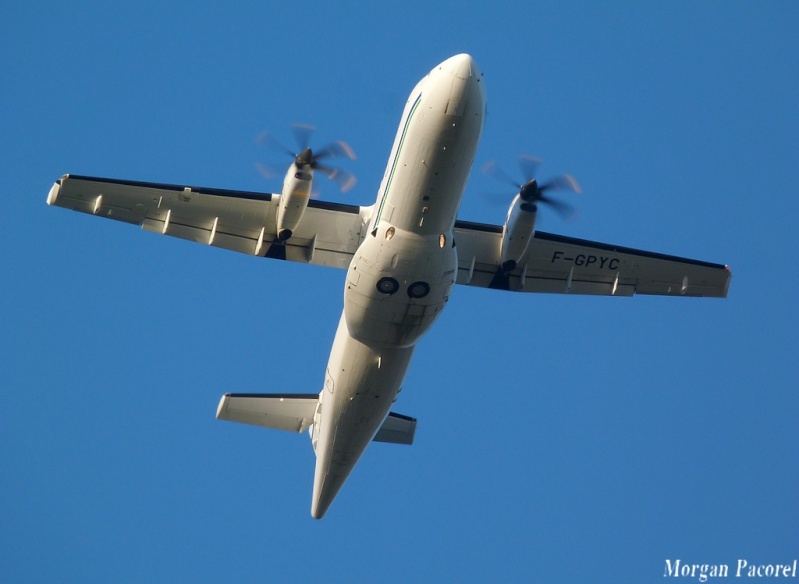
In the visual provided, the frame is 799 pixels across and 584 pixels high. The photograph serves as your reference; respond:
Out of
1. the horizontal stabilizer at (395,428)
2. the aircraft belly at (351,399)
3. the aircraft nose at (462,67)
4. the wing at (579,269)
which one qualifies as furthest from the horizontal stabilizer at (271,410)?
the aircraft nose at (462,67)

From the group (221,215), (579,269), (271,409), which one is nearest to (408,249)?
(221,215)

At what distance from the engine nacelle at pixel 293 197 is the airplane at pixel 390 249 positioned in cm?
2

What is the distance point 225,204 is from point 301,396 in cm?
450

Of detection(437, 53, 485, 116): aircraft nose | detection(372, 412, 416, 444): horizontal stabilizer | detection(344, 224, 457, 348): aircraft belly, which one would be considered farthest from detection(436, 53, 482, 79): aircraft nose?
detection(372, 412, 416, 444): horizontal stabilizer

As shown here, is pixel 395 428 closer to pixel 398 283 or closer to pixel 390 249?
pixel 398 283

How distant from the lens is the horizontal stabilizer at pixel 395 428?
837 inches

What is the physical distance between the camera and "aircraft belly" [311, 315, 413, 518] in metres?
17.5

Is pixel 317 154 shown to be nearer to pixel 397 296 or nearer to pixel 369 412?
pixel 397 296

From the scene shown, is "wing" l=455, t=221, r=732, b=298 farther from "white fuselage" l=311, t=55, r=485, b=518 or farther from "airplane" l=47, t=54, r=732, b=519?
"white fuselage" l=311, t=55, r=485, b=518

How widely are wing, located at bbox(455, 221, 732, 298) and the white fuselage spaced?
2898 mm

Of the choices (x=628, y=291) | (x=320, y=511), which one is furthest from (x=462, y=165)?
(x=320, y=511)

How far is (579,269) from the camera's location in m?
20.2

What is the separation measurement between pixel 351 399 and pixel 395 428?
3537 millimetres

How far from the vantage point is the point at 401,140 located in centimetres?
1603
